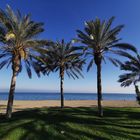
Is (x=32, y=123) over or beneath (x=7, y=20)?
beneath

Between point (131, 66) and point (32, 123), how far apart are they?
17.7 m

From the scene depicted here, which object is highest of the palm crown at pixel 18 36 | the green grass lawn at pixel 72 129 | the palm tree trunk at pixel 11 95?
the palm crown at pixel 18 36

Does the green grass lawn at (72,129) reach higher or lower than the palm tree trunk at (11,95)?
lower

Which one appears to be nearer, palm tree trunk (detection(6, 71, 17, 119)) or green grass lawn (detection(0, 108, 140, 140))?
green grass lawn (detection(0, 108, 140, 140))

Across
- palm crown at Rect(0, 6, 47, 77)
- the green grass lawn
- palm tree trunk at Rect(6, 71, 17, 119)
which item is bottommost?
the green grass lawn

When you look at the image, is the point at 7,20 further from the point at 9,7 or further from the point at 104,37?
the point at 104,37

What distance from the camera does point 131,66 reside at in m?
35.5

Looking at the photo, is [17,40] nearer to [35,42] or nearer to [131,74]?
[35,42]

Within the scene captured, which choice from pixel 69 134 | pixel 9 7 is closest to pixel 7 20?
pixel 9 7


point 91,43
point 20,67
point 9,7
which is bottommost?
point 20,67

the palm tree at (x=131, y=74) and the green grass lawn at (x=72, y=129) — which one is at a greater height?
the palm tree at (x=131, y=74)

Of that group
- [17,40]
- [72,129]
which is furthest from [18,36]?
[72,129]

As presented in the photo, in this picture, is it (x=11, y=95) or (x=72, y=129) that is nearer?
(x=72, y=129)

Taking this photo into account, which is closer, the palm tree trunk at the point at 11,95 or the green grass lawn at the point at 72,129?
the green grass lawn at the point at 72,129
